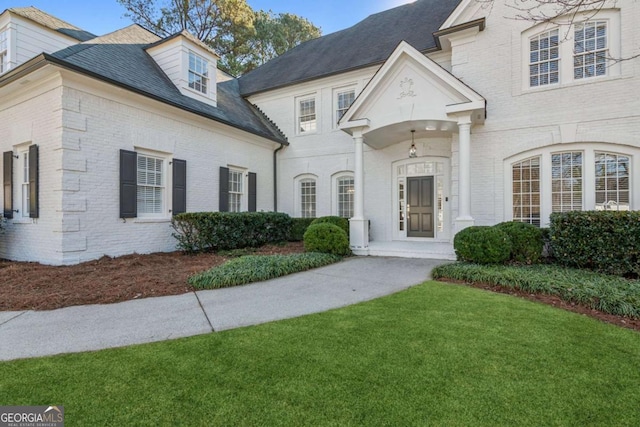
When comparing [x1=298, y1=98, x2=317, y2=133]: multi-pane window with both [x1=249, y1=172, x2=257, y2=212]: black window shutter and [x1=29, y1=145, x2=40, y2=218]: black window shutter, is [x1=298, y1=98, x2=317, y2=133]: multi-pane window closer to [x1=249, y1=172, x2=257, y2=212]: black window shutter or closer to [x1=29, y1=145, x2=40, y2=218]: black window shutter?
[x1=249, y1=172, x2=257, y2=212]: black window shutter

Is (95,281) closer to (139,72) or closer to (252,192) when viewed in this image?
(139,72)

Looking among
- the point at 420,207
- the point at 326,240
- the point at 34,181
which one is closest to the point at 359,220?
the point at 326,240

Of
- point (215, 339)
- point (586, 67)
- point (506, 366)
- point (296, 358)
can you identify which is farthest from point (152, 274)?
point (586, 67)

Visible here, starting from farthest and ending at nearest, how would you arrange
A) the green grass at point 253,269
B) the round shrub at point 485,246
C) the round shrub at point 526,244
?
the round shrub at point 526,244
the round shrub at point 485,246
the green grass at point 253,269

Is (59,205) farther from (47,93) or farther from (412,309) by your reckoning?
(412,309)

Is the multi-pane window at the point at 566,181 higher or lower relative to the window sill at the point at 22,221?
higher

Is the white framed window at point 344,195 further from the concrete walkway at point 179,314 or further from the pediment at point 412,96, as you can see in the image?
the concrete walkway at point 179,314

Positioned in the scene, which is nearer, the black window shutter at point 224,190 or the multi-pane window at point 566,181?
the multi-pane window at point 566,181

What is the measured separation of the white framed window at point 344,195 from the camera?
11.7 m

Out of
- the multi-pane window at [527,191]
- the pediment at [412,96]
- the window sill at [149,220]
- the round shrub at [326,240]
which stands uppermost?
the pediment at [412,96]

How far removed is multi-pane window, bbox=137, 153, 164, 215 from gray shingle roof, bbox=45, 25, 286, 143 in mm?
1694

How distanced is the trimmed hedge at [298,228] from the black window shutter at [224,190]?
2.40m

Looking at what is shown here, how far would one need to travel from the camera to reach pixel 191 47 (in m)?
10.0

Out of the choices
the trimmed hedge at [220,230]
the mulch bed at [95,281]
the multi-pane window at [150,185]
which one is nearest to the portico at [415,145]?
the trimmed hedge at [220,230]
